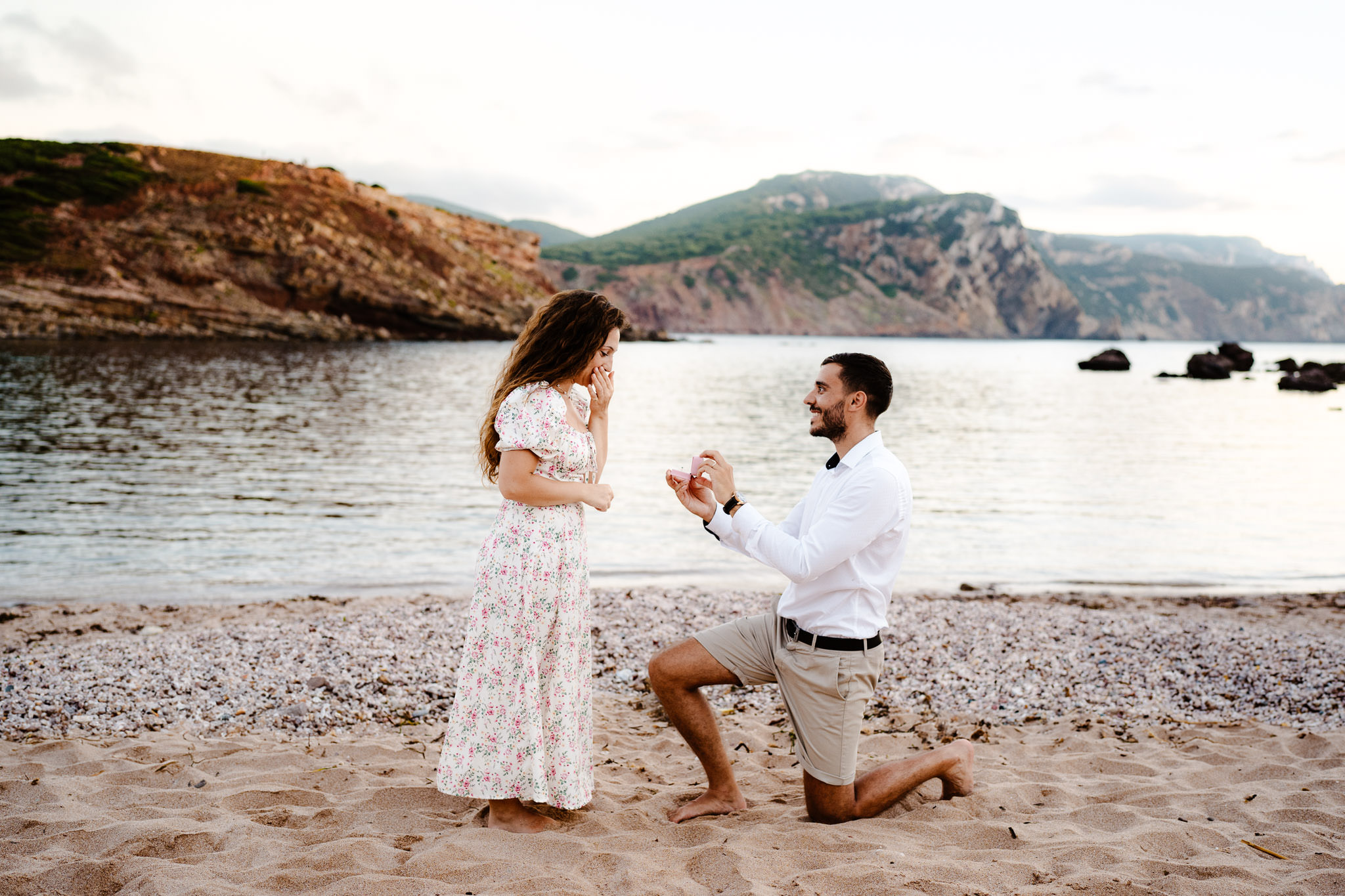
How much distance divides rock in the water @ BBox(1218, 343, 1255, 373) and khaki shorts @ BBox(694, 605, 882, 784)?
340 ft

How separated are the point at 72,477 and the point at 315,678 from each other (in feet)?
47.2

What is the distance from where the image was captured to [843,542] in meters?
4.04

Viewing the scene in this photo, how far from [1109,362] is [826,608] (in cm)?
10278

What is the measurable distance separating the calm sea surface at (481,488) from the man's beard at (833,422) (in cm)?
725

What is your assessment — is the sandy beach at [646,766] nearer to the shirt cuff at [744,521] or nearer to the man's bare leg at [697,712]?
the man's bare leg at [697,712]

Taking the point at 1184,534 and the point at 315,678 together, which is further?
the point at 1184,534

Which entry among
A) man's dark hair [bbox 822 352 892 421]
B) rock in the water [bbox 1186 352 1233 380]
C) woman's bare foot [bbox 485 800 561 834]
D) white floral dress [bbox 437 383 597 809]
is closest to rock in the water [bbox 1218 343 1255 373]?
rock in the water [bbox 1186 352 1233 380]

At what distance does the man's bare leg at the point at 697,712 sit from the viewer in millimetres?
4539

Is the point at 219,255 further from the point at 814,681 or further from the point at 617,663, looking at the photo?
the point at 814,681

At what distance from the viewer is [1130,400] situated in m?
51.8

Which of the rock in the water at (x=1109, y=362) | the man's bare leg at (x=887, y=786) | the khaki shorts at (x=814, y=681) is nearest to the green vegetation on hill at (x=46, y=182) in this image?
the khaki shorts at (x=814, y=681)

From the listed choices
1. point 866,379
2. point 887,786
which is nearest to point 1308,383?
point 887,786

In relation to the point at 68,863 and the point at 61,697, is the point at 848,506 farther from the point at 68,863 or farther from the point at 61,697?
the point at 61,697

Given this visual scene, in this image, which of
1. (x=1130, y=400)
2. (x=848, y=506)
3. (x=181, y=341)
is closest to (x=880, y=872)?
(x=848, y=506)
